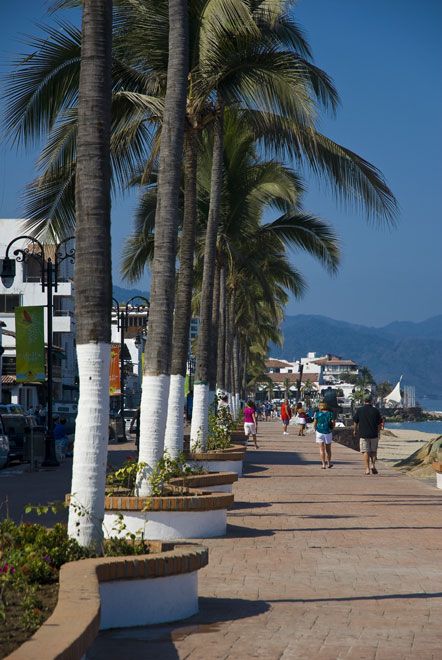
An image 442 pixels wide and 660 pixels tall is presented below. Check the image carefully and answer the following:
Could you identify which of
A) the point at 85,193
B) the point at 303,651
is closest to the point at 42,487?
the point at 85,193

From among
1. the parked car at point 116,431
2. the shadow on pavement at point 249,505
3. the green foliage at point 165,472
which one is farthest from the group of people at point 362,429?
the parked car at point 116,431

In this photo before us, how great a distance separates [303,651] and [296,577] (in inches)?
145

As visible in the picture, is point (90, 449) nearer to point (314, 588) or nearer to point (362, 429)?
point (314, 588)

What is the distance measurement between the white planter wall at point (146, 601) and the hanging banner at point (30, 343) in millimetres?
24962

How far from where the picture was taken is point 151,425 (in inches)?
563

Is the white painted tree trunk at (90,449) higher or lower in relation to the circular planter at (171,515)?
higher

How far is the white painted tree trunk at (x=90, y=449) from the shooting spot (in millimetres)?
9445

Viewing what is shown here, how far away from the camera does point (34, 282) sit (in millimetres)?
80625

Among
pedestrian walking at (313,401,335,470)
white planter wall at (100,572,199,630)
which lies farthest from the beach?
white planter wall at (100,572,199,630)

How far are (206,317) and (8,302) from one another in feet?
187

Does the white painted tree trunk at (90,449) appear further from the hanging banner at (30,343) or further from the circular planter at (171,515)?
the hanging banner at (30,343)

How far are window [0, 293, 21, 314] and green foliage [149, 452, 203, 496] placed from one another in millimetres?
63842

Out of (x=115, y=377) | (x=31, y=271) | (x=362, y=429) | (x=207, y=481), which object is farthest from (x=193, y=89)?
(x=31, y=271)

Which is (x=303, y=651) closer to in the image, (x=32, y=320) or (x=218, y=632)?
(x=218, y=632)
